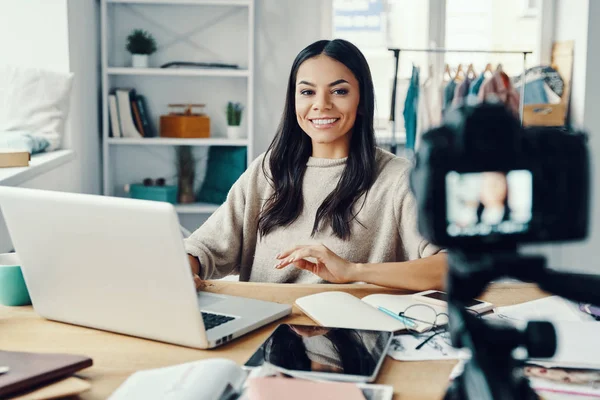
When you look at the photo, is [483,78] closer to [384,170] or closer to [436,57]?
[436,57]

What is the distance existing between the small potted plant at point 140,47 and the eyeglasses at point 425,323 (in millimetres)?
2859

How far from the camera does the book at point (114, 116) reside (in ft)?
12.3

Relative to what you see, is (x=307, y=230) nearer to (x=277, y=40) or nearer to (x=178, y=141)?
(x=178, y=141)

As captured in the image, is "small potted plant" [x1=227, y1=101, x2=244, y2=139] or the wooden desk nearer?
the wooden desk

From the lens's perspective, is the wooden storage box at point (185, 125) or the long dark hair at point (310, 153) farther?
the wooden storage box at point (185, 125)

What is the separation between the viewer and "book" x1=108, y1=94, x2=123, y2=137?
3758 millimetres

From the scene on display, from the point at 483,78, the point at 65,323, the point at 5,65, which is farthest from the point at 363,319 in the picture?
the point at 483,78

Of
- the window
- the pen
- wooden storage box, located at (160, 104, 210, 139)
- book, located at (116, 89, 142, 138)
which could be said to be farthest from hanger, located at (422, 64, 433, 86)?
→ the pen

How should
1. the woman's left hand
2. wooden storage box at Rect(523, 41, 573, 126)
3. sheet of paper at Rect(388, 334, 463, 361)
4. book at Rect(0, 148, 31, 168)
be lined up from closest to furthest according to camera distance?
sheet of paper at Rect(388, 334, 463, 361) < the woman's left hand < book at Rect(0, 148, 31, 168) < wooden storage box at Rect(523, 41, 573, 126)

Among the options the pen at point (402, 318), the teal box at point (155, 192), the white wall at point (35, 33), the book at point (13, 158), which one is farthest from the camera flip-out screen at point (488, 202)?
the teal box at point (155, 192)

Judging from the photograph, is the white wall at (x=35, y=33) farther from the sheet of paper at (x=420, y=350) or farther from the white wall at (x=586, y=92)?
the sheet of paper at (x=420, y=350)

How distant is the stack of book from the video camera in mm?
3340

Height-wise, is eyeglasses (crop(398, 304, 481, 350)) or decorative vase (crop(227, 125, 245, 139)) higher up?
decorative vase (crop(227, 125, 245, 139))

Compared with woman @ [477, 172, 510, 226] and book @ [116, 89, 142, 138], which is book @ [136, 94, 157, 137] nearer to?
book @ [116, 89, 142, 138]
